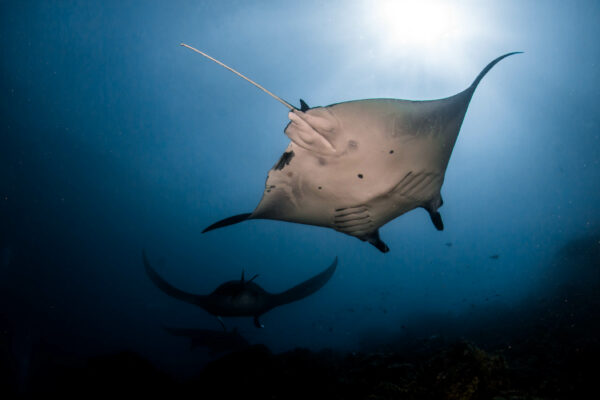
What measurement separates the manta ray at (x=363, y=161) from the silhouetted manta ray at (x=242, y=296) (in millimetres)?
3708

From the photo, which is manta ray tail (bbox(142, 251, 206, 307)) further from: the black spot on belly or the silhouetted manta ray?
the black spot on belly

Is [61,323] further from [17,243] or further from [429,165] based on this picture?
[429,165]

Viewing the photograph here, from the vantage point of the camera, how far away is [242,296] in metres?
6.75

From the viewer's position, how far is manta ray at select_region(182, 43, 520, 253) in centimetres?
241

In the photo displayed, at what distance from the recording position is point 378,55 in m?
12.1

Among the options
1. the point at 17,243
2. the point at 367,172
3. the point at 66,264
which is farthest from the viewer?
the point at 66,264

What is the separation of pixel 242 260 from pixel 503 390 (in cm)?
3738

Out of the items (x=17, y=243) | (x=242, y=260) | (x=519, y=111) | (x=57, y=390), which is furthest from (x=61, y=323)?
(x=519, y=111)

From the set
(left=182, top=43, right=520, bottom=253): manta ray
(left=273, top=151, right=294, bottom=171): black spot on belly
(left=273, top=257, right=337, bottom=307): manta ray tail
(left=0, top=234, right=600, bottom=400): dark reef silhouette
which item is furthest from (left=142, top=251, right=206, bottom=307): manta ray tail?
(left=273, top=151, right=294, bottom=171): black spot on belly

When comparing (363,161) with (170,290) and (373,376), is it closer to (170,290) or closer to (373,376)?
(373,376)

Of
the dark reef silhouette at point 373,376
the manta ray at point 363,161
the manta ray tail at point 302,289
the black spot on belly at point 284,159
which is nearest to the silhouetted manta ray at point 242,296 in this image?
the manta ray tail at point 302,289

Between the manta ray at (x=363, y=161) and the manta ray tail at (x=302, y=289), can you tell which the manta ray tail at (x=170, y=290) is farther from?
the manta ray at (x=363, y=161)

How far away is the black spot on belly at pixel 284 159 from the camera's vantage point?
2.75 metres

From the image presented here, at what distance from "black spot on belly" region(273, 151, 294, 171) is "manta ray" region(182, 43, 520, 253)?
11 millimetres
